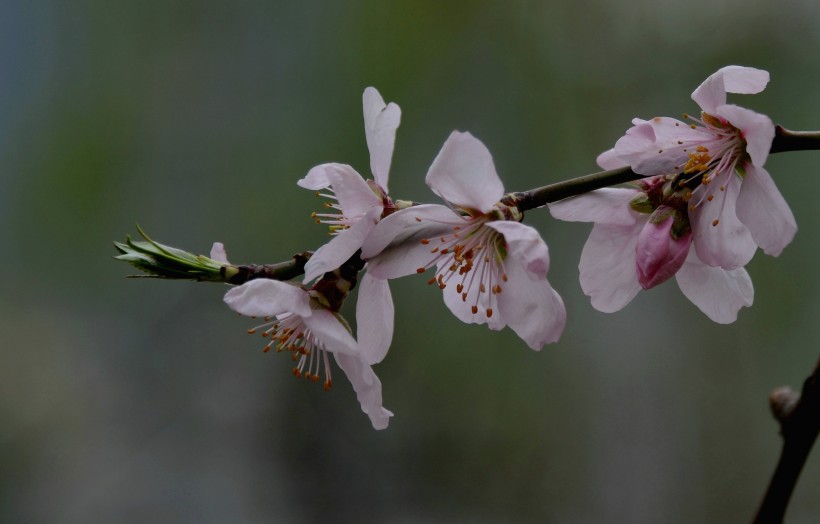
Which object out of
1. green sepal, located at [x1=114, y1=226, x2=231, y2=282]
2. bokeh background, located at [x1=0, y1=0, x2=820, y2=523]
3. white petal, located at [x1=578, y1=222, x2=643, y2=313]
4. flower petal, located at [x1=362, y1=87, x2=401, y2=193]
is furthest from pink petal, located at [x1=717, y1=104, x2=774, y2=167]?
bokeh background, located at [x1=0, y1=0, x2=820, y2=523]

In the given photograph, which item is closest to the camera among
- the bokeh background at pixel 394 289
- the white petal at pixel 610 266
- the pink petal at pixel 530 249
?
the pink petal at pixel 530 249

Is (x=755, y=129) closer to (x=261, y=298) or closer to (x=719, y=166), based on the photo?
(x=719, y=166)

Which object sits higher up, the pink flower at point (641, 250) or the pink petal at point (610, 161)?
the pink petal at point (610, 161)

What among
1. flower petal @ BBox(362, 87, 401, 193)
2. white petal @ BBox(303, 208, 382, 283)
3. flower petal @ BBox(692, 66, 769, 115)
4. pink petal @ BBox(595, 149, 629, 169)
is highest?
flower petal @ BBox(362, 87, 401, 193)

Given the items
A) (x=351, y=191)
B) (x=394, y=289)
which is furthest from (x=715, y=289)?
(x=394, y=289)

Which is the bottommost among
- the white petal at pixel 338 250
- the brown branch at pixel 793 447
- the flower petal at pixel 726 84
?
the brown branch at pixel 793 447

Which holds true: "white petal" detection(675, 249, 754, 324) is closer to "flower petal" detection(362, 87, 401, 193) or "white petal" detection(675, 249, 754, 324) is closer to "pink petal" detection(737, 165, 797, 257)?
"pink petal" detection(737, 165, 797, 257)

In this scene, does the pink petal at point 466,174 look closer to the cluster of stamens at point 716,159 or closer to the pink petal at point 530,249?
the pink petal at point 530,249

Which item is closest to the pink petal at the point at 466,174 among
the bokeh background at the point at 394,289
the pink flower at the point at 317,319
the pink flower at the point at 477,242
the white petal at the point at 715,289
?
the pink flower at the point at 477,242
